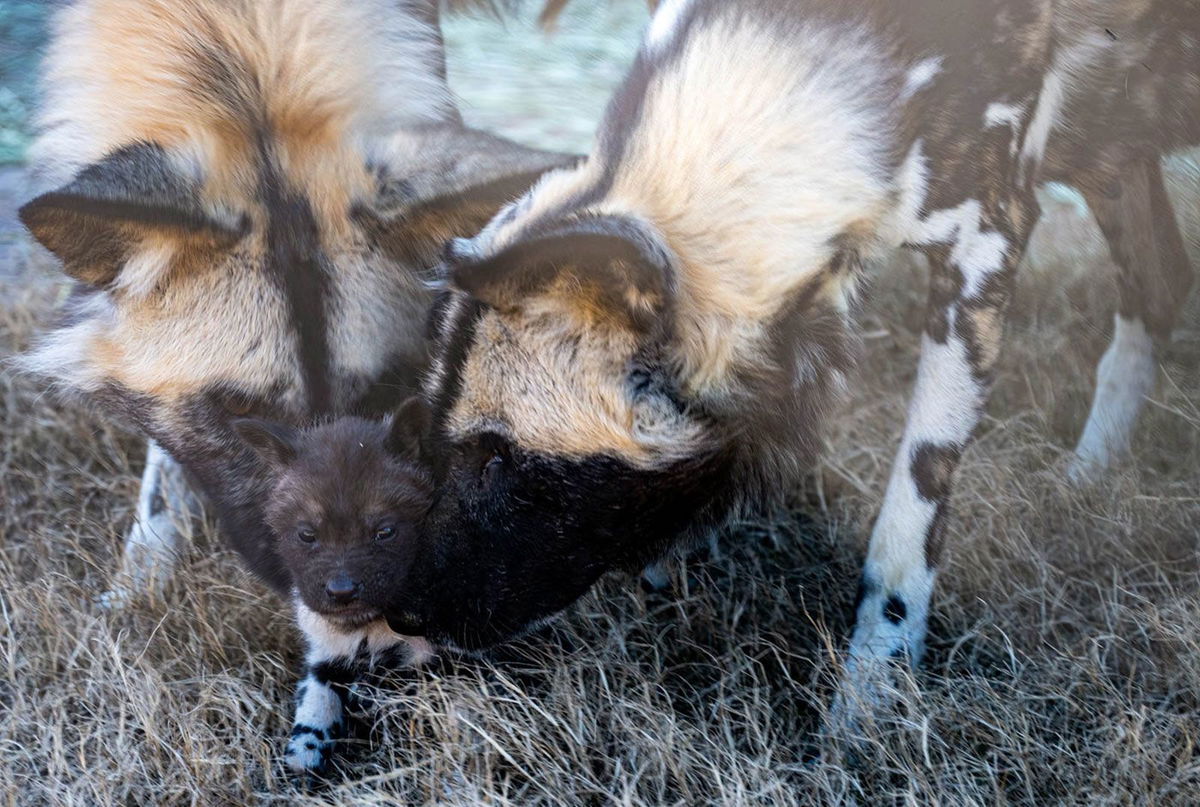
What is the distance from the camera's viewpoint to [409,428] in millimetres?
2148

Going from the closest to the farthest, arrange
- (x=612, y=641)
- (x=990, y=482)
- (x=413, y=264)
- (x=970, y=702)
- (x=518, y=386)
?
(x=518, y=386) < (x=413, y=264) < (x=970, y=702) < (x=612, y=641) < (x=990, y=482)

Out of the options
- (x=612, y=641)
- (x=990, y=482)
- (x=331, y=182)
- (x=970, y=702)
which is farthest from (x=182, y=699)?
(x=990, y=482)

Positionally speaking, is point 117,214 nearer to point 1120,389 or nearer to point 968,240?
point 968,240

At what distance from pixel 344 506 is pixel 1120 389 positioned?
2295 mm

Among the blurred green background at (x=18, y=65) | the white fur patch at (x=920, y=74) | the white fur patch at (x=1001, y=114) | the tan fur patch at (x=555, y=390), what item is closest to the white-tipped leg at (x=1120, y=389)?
the white fur patch at (x=1001, y=114)

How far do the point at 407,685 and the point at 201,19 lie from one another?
4.31 feet

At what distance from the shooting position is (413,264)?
227 cm

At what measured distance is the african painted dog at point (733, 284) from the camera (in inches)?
79.5

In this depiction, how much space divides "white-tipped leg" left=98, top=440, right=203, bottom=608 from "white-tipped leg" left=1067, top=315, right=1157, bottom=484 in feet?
7.64

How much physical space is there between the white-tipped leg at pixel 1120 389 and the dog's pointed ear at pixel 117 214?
2366 millimetres

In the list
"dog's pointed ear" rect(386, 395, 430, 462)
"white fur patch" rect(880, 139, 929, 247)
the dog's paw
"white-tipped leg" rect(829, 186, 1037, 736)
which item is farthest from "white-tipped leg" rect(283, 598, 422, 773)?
"white fur patch" rect(880, 139, 929, 247)

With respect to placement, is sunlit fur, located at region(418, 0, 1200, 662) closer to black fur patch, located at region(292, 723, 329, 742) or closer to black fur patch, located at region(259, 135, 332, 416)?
black fur patch, located at region(259, 135, 332, 416)

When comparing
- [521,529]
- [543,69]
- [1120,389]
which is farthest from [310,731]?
[543,69]

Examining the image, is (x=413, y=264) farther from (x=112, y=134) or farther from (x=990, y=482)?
(x=990, y=482)
